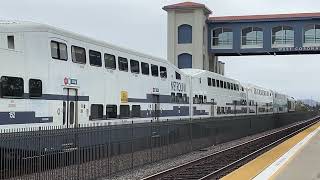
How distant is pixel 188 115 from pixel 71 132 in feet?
56.9

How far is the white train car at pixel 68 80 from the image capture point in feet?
46.9

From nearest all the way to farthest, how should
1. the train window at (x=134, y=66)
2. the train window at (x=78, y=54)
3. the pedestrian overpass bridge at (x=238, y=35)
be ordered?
1. the train window at (x=78, y=54)
2. the train window at (x=134, y=66)
3. the pedestrian overpass bridge at (x=238, y=35)

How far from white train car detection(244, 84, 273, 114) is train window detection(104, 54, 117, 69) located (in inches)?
1175

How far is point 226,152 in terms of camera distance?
23062 millimetres

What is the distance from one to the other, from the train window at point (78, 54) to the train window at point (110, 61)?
1704 millimetres

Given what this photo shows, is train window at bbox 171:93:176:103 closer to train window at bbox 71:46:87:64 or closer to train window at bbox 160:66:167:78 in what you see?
train window at bbox 160:66:167:78

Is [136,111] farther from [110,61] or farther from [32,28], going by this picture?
[32,28]

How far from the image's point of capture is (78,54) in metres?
17.7

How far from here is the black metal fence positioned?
38.3 ft

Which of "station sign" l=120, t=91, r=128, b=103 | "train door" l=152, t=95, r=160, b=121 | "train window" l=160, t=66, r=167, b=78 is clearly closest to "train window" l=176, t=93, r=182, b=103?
"train window" l=160, t=66, r=167, b=78

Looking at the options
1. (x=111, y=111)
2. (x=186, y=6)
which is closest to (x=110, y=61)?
(x=111, y=111)

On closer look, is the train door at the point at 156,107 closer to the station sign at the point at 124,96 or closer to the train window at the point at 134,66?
the train window at the point at 134,66

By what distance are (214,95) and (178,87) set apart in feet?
27.0

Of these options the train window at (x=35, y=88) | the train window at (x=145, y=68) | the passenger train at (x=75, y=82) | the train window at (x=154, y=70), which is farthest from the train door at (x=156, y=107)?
the train window at (x=35, y=88)
